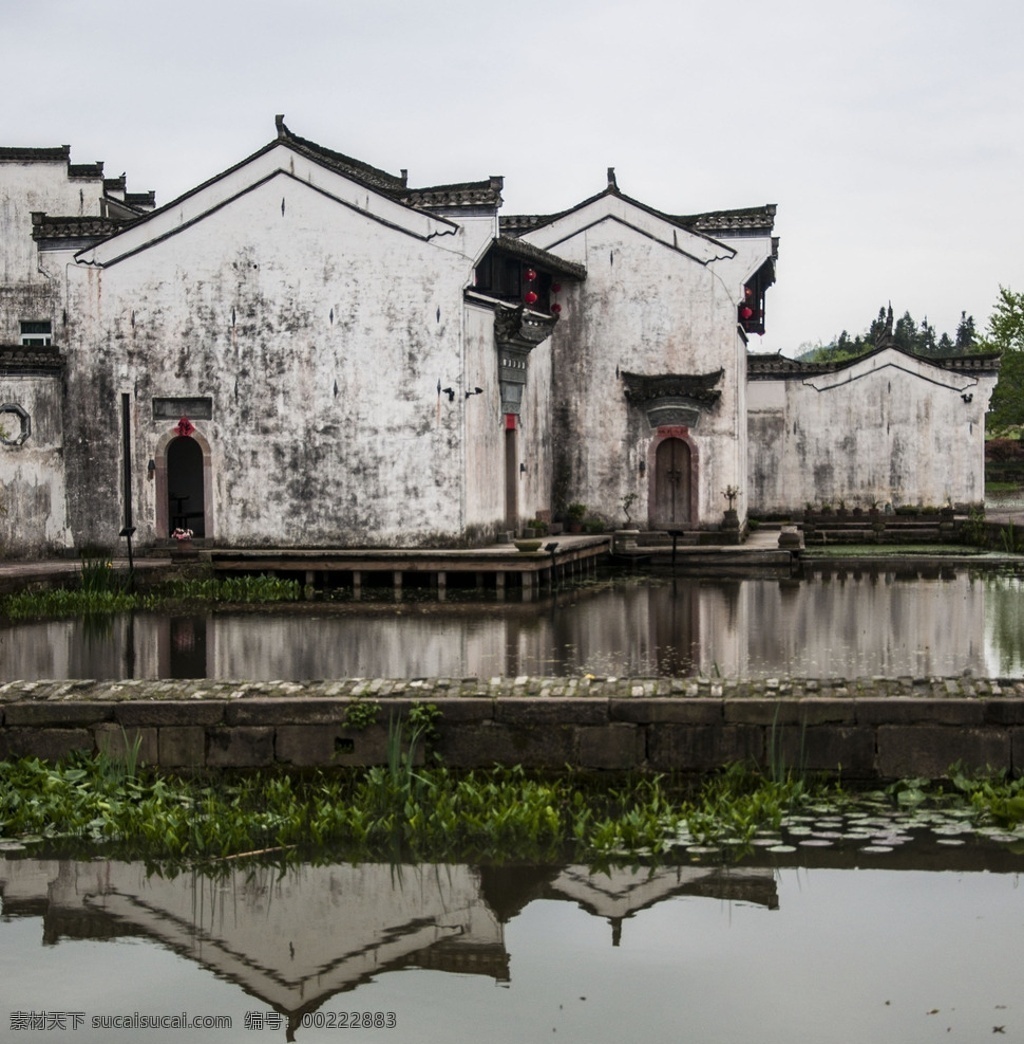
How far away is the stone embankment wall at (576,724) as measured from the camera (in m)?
9.09

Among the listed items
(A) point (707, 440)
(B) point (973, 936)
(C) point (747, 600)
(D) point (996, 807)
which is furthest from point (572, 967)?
(A) point (707, 440)

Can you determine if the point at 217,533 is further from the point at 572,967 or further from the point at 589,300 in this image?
the point at 572,967

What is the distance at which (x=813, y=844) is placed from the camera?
802cm

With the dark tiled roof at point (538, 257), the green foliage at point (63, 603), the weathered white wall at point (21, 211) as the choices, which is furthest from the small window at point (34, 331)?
the green foliage at point (63, 603)

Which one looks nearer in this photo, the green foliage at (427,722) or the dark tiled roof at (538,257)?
the green foliage at (427,722)

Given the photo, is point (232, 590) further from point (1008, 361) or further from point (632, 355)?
point (1008, 361)

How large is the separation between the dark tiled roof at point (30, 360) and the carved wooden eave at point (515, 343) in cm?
726

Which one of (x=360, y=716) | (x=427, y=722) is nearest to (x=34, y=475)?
(x=360, y=716)

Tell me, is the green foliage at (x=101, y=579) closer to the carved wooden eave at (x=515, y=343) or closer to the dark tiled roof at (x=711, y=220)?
the carved wooden eave at (x=515, y=343)

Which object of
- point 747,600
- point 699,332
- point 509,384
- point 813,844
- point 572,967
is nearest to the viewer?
point 572,967

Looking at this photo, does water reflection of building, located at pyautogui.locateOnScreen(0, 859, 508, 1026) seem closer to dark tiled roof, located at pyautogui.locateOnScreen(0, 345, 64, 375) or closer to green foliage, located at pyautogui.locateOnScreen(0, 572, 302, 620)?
green foliage, located at pyautogui.locateOnScreen(0, 572, 302, 620)

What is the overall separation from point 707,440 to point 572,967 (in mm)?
22842

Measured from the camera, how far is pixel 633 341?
1134 inches

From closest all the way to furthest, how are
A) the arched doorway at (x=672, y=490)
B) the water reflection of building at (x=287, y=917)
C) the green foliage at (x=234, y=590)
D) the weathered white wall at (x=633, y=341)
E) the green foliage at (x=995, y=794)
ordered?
the water reflection of building at (x=287, y=917)
the green foliage at (x=995, y=794)
the green foliage at (x=234, y=590)
the weathered white wall at (x=633, y=341)
the arched doorway at (x=672, y=490)
